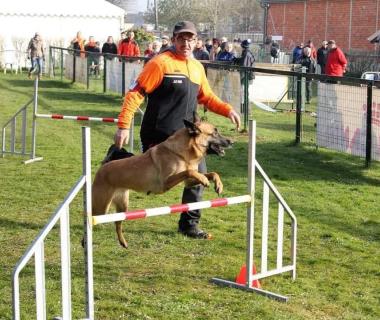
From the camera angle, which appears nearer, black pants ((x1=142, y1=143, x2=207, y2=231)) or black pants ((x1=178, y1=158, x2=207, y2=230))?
black pants ((x1=142, y1=143, x2=207, y2=231))

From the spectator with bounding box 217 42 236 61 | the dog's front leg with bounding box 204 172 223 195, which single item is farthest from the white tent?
the dog's front leg with bounding box 204 172 223 195

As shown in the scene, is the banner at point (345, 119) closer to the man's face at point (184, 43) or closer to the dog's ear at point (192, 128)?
the man's face at point (184, 43)

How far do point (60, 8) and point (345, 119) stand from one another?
27933 millimetres

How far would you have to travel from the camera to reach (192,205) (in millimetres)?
5574

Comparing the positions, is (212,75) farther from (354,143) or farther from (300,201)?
(300,201)

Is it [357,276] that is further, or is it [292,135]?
[292,135]

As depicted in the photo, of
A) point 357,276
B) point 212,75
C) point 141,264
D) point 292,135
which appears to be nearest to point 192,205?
point 141,264

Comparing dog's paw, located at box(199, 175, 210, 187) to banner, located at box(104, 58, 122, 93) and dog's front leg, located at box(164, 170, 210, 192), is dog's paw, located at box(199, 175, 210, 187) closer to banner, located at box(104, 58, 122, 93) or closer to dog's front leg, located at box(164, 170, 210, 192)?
dog's front leg, located at box(164, 170, 210, 192)

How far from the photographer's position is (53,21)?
122 ft

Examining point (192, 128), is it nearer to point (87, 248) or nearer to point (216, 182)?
point (216, 182)

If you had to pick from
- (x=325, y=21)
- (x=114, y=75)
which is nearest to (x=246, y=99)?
(x=114, y=75)

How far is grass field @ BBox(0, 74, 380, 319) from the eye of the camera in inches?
216

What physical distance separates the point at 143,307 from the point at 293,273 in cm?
145

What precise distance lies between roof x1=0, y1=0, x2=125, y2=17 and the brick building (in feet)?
38.5
